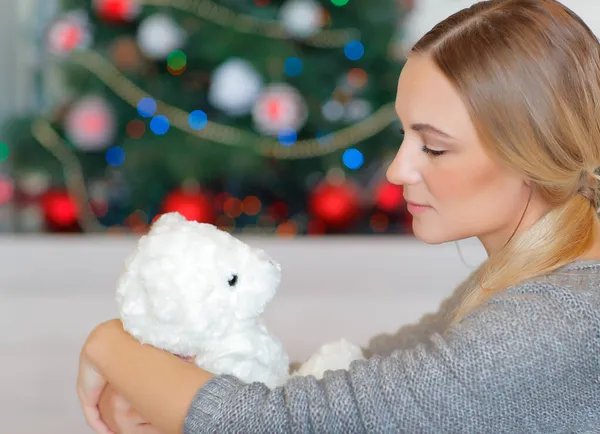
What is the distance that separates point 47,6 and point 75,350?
2.12 metres

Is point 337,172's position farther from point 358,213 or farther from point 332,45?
point 332,45

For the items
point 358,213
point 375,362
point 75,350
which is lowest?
point 75,350

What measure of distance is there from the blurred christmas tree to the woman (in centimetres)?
216

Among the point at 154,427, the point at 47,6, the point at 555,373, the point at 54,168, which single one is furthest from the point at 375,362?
the point at 47,6

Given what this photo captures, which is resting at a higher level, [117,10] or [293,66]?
[117,10]

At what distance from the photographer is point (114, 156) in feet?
11.3

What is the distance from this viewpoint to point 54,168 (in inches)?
136

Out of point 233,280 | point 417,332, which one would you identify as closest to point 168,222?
point 233,280

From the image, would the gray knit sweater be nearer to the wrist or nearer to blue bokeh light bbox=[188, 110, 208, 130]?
the wrist

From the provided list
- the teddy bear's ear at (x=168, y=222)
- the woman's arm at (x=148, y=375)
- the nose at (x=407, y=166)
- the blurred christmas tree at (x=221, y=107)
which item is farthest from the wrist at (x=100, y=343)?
the blurred christmas tree at (x=221, y=107)

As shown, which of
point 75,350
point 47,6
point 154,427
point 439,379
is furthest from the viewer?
point 47,6

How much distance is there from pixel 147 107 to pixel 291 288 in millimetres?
1013

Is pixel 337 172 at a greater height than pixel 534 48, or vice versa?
pixel 534 48

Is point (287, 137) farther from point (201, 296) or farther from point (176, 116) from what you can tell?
point (201, 296)
